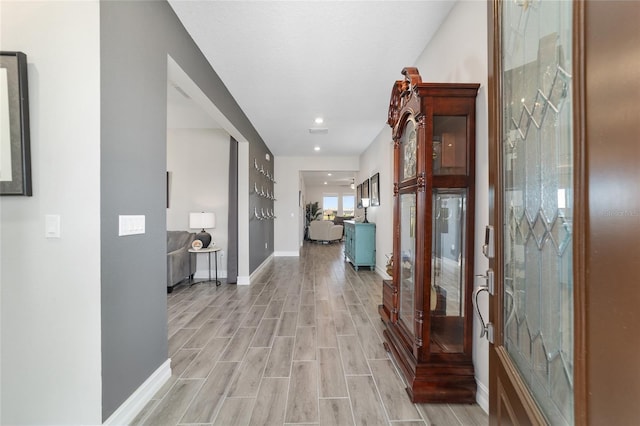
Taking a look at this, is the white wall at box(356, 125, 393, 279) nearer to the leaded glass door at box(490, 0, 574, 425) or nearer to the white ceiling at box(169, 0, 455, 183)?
the white ceiling at box(169, 0, 455, 183)

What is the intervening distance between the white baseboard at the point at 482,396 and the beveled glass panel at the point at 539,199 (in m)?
1.10

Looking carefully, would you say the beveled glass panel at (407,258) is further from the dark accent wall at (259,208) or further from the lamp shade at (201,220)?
the lamp shade at (201,220)

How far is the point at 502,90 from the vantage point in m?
0.84

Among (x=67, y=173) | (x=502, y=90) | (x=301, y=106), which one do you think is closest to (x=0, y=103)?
(x=67, y=173)

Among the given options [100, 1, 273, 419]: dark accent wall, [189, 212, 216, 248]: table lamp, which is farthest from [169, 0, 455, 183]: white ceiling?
[189, 212, 216, 248]: table lamp

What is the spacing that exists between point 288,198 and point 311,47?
4.97 m

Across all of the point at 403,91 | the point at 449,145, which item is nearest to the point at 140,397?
the point at 449,145

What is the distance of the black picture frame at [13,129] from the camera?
1.30 m

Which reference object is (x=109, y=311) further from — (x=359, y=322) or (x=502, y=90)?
(x=359, y=322)

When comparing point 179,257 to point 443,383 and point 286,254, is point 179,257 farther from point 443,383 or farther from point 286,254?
point 443,383

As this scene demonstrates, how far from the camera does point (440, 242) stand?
1943 mm

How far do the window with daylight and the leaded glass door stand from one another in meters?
13.3

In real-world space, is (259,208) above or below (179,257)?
above

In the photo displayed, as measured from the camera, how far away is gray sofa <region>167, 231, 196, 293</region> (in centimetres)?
405
